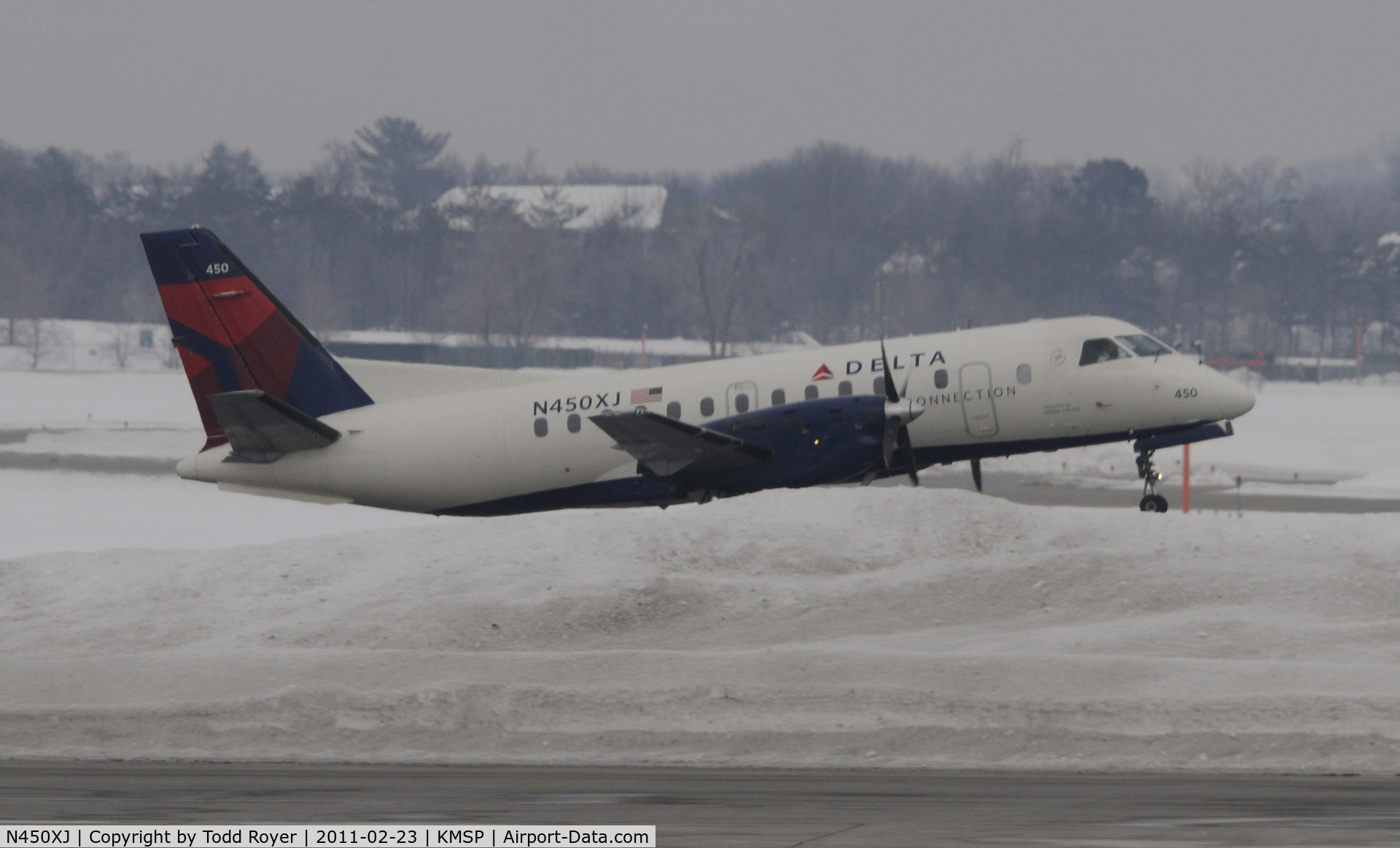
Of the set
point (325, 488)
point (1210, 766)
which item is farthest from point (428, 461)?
point (1210, 766)

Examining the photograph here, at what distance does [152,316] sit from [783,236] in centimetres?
5139

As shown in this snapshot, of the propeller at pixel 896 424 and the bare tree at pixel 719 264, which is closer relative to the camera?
the propeller at pixel 896 424

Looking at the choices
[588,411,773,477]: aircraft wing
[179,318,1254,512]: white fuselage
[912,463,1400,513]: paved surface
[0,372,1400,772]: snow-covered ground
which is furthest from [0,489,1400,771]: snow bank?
[912,463,1400,513]: paved surface

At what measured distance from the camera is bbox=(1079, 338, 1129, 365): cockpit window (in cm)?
2573

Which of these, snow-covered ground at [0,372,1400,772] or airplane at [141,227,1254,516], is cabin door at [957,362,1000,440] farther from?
snow-covered ground at [0,372,1400,772]

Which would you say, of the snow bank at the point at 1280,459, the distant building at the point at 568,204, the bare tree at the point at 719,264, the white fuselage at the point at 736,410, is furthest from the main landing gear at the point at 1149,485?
the distant building at the point at 568,204

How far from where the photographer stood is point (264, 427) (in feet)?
86.0

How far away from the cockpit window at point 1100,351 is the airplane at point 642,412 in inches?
1.0

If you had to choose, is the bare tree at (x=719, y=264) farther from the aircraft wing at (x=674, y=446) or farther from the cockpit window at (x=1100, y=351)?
the aircraft wing at (x=674, y=446)

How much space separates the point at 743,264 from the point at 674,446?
105 metres

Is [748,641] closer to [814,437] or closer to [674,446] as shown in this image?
[814,437]

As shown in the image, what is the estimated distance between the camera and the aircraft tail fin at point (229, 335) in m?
27.1

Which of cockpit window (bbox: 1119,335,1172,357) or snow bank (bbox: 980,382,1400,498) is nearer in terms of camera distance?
cockpit window (bbox: 1119,335,1172,357)

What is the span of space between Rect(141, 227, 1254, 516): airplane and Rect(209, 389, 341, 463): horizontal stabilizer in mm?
34
